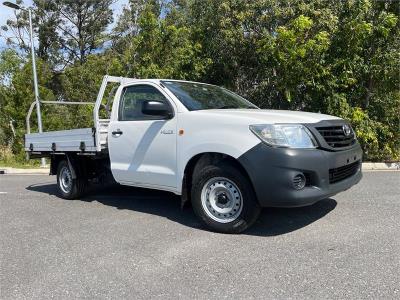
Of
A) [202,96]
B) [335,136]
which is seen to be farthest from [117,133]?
[335,136]

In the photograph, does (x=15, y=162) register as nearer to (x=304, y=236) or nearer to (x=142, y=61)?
(x=142, y=61)

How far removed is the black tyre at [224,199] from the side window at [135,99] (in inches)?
48.6

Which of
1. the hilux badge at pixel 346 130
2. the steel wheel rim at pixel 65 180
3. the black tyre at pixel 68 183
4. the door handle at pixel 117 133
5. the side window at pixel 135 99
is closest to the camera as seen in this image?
the hilux badge at pixel 346 130

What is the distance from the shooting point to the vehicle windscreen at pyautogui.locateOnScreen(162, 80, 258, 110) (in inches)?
228

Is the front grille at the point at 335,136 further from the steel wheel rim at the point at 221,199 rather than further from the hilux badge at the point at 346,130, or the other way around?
the steel wheel rim at the point at 221,199

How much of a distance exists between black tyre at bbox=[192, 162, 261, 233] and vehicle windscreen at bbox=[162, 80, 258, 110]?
0.94m

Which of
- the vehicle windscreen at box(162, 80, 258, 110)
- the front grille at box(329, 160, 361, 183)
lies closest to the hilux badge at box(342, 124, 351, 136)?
the front grille at box(329, 160, 361, 183)

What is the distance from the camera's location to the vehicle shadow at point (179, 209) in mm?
5438

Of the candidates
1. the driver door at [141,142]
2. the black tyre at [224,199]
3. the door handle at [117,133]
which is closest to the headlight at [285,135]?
the black tyre at [224,199]

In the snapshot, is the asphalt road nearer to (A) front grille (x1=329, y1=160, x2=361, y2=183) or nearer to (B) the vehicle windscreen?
(A) front grille (x1=329, y1=160, x2=361, y2=183)

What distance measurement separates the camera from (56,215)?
21.9ft

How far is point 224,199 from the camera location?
5.25 meters

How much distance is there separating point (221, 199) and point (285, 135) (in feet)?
3.60

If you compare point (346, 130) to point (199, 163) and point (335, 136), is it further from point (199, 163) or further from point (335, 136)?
point (199, 163)
